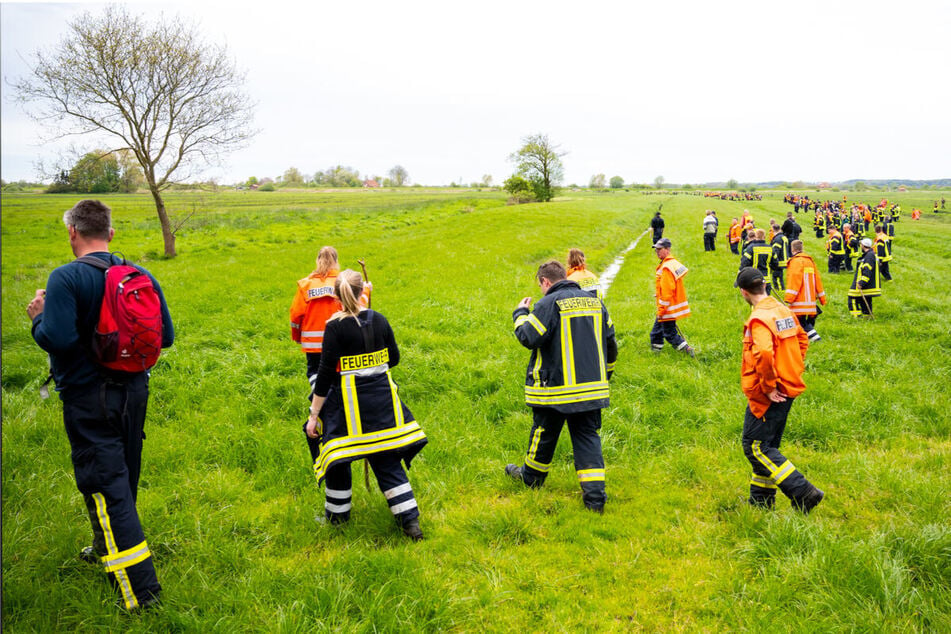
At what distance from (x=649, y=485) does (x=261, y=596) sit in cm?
399

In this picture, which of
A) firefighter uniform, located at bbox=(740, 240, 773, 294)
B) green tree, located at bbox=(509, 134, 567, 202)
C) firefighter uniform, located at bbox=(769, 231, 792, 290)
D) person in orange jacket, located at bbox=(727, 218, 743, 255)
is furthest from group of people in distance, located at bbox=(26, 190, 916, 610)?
green tree, located at bbox=(509, 134, 567, 202)

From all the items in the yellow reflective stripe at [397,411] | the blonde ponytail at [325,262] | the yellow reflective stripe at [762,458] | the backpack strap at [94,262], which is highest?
the backpack strap at [94,262]

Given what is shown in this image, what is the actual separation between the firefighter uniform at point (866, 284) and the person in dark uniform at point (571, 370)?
1100 centimetres

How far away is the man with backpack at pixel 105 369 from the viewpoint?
12.2 feet

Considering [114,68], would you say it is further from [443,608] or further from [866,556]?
[866,556]

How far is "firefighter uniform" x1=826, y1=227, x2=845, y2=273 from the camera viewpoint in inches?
766

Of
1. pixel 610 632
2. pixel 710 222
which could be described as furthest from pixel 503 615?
pixel 710 222

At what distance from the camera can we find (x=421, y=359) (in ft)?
32.6

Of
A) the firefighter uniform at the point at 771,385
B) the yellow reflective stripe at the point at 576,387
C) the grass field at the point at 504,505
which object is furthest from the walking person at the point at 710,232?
the yellow reflective stripe at the point at 576,387

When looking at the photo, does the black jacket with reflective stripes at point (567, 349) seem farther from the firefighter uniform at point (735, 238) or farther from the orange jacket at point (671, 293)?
the firefighter uniform at point (735, 238)

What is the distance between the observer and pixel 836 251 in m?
19.6

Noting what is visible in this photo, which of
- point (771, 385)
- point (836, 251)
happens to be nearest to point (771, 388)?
point (771, 385)

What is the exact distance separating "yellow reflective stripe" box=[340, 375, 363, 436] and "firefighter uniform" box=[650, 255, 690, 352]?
7390mm

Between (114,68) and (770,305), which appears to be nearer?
(770,305)
